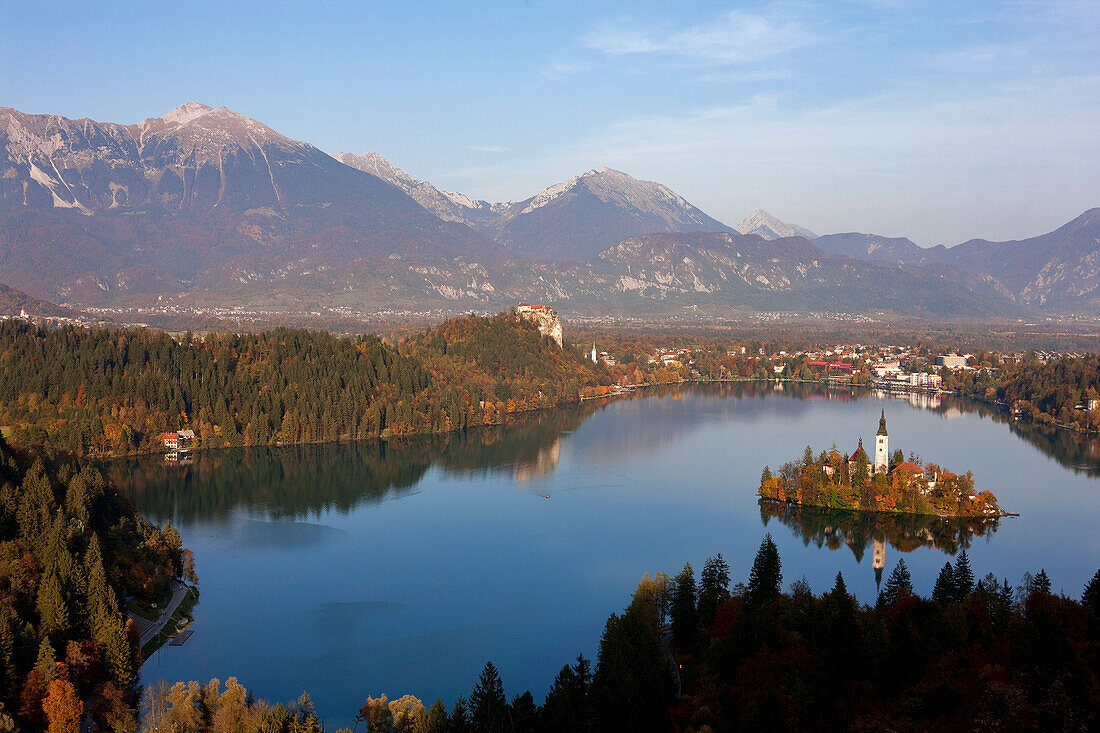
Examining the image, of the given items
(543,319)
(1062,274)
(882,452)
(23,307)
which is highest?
(1062,274)

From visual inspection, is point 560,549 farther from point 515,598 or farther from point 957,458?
point 957,458

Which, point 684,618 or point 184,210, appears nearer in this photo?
point 684,618

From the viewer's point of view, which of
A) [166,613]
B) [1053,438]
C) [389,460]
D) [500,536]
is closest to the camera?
[166,613]

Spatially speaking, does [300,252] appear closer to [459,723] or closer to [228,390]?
[228,390]

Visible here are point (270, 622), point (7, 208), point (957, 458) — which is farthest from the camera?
point (7, 208)

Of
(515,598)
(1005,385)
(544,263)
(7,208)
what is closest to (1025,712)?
(515,598)

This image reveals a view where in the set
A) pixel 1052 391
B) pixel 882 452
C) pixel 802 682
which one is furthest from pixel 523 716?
pixel 1052 391
